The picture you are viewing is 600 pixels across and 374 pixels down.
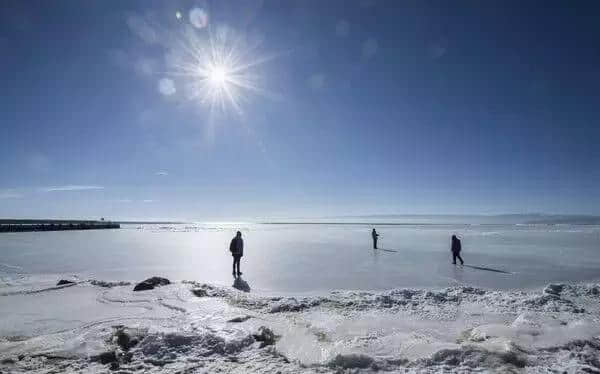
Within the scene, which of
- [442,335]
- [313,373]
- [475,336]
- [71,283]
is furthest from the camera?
[71,283]

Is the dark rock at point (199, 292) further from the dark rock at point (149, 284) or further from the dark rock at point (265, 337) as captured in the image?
the dark rock at point (265, 337)

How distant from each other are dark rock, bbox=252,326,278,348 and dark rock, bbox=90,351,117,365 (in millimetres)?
2112

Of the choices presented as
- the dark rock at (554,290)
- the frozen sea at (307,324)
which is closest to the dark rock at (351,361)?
the frozen sea at (307,324)

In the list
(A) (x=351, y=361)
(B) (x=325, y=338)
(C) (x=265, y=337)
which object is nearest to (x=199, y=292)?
(C) (x=265, y=337)

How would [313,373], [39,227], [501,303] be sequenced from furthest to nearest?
[39,227] → [501,303] → [313,373]

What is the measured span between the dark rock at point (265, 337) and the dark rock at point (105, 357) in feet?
6.93

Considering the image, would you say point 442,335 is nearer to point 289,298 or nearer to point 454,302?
point 454,302

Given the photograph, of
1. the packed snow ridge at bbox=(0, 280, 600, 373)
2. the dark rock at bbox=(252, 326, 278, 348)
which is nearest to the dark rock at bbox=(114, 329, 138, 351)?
the packed snow ridge at bbox=(0, 280, 600, 373)

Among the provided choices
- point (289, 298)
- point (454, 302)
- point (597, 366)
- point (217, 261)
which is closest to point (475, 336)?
point (597, 366)

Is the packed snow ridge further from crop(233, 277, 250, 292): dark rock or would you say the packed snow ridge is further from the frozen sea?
crop(233, 277, 250, 292): dark rock

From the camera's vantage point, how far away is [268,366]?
4730mm

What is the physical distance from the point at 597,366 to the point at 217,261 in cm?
1557

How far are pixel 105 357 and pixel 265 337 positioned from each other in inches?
94.9

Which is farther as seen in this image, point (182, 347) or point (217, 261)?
point (217, 261)
